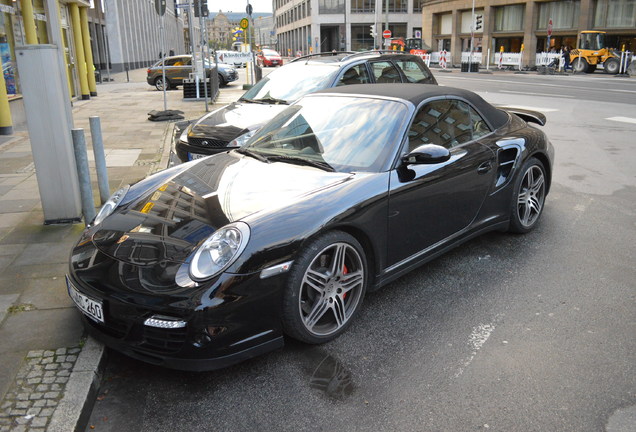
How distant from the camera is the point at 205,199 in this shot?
11.5 feet

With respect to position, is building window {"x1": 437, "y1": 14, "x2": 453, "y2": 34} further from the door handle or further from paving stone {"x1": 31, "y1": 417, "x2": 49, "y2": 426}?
paving stone {"x1": 31, "y1": 417, "x2": 49, "y2": 426}

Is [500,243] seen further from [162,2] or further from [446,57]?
[446,57]

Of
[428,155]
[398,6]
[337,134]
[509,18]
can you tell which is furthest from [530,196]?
[398,6]

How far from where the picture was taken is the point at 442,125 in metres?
4.28

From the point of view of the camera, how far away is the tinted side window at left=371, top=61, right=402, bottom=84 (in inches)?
325

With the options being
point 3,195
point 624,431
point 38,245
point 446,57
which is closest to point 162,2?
point 3,195

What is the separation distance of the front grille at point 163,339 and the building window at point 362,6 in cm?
8388

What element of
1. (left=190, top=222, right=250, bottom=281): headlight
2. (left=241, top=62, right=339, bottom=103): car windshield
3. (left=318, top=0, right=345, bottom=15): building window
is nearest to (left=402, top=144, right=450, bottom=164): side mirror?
(left=190, top=222, right=250, bottom=281): headlight

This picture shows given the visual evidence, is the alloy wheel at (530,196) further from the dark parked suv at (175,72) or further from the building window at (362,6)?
the building window at (362,6)

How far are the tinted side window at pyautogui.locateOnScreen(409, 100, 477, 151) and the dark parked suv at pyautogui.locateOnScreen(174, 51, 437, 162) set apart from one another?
315 cm

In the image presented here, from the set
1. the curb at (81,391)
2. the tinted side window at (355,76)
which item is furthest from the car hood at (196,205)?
the tinted side window at (355,76)

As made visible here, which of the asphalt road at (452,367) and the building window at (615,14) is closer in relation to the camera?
the asphalt road at (452,367)

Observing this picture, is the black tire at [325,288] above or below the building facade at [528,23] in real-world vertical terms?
below

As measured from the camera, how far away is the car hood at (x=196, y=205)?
307 cm
